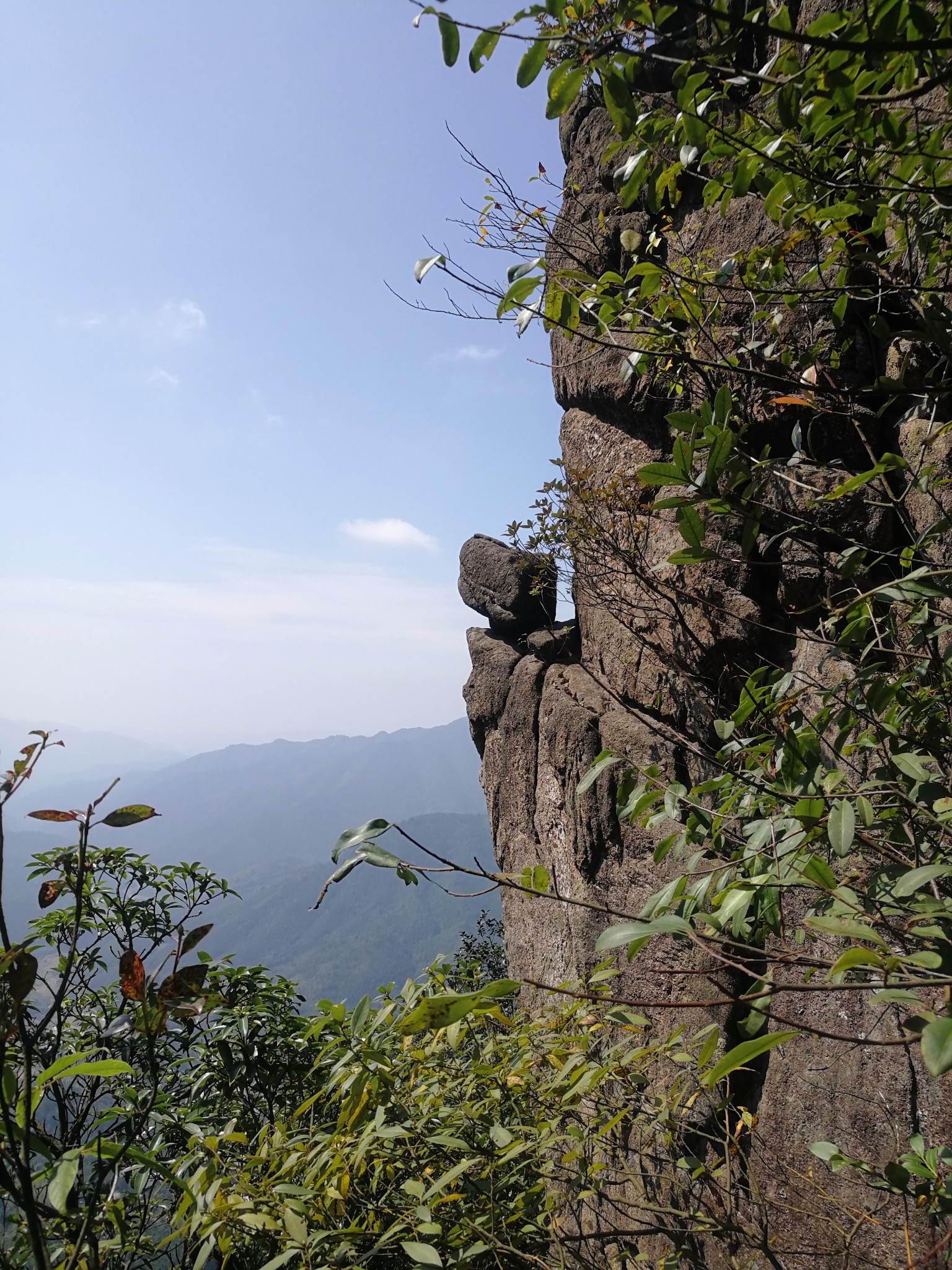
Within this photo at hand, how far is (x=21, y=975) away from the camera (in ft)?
3.50

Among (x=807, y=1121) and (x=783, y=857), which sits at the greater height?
(x=783, y=857)

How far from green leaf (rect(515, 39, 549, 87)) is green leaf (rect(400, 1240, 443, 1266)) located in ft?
6.97

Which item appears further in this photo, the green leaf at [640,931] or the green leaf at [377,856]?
the green leaf at [377,856]

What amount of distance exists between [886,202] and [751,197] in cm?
437

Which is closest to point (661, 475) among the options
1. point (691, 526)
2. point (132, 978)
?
point (691, 526)

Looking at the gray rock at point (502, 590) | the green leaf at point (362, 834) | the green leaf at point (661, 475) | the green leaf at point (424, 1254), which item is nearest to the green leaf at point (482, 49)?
the green leaf at point (661, 475)

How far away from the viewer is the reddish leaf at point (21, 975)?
41.4 inches

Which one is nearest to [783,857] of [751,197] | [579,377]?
[751,197]

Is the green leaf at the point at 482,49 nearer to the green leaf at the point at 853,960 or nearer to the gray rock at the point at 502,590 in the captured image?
the green leaf at the point at 853,960

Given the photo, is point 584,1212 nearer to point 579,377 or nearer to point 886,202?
point 886,202

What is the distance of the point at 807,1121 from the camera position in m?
3.81

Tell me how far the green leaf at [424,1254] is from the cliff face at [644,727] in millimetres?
1020

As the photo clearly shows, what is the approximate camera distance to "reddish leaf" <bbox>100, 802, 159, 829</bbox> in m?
1.22

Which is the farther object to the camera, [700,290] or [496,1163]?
[700,290]
